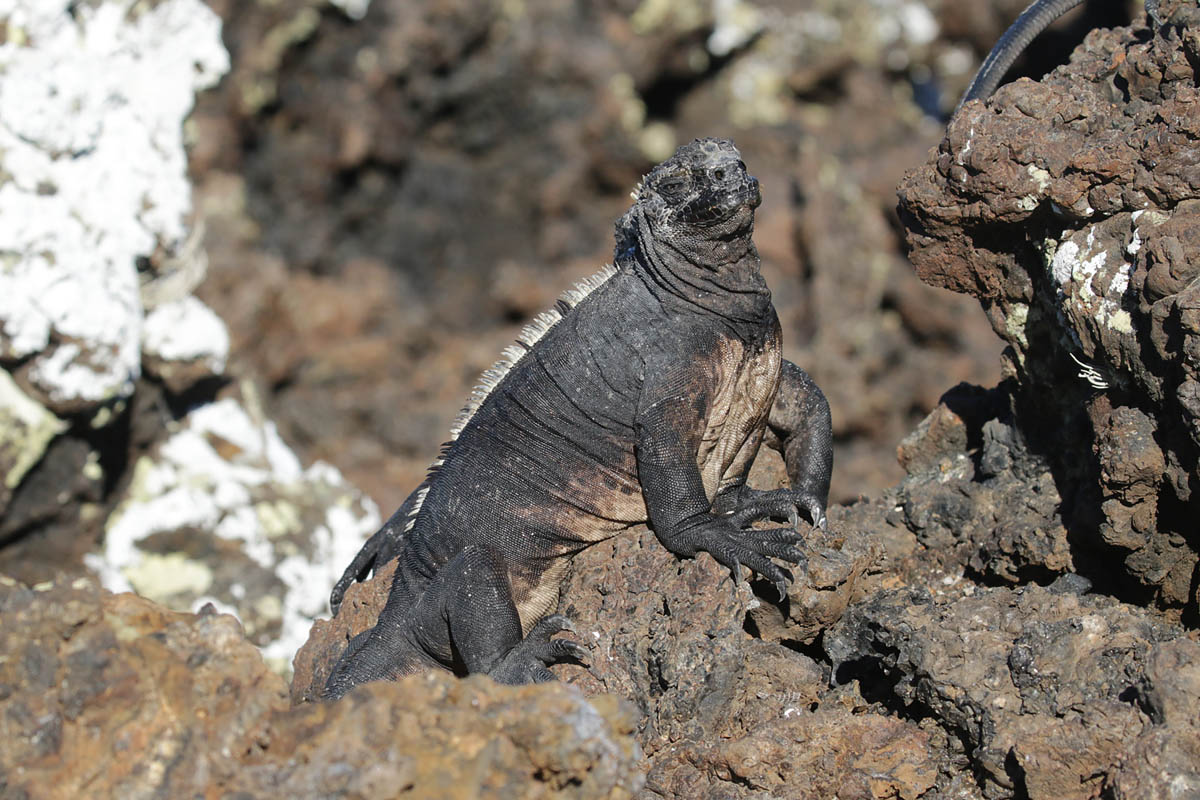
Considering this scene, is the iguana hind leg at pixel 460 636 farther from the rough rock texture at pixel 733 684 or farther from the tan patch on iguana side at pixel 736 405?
the tan patch on iguana side at pixel 736 405

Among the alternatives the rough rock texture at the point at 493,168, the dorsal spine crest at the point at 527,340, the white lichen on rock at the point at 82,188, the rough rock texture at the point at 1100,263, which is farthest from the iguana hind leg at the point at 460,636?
the rough rock texture at the point at 493,168

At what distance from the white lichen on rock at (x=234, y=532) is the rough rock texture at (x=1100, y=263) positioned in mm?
4199

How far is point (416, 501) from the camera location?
4.34 meters

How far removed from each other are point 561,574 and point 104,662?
1583mm

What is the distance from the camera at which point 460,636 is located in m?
3.71

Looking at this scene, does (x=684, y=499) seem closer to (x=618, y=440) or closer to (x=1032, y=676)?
(x=618, y=440)

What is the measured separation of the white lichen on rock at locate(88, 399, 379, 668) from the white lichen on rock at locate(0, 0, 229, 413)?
33.6 inches

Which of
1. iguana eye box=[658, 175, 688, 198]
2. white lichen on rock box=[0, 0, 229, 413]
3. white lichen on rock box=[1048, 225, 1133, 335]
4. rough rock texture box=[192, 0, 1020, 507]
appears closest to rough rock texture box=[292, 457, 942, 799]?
white lichen on rock box=[1048, 225, 1133, 335]

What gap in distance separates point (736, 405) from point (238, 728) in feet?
6.30

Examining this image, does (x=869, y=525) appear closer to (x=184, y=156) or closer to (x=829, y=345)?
(x=184, y=156)

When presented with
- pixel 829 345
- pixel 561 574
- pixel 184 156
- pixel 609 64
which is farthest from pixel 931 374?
pixel 561 574

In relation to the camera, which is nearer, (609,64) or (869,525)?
(869,525)

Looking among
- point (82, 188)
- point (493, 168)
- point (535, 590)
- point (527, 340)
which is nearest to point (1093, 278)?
point (527, 340)

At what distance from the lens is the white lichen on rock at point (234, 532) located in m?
6.69
